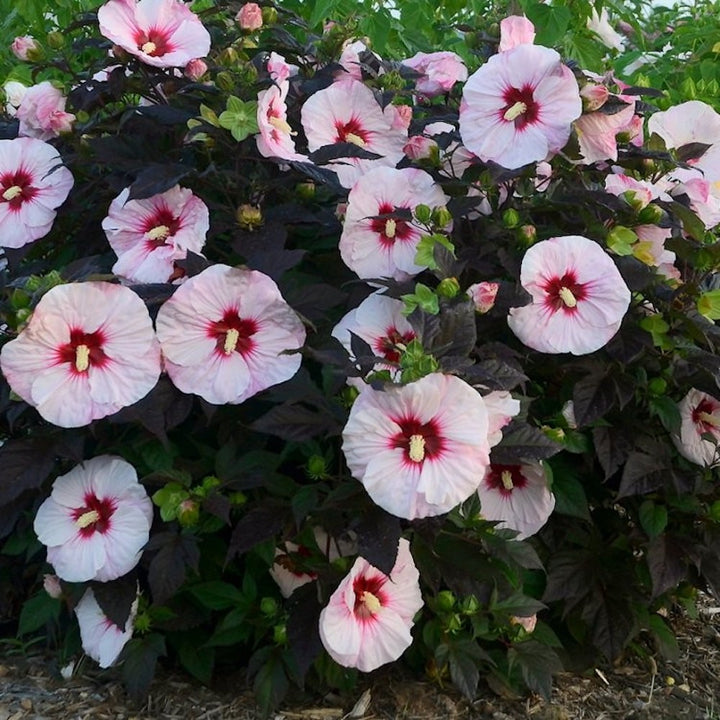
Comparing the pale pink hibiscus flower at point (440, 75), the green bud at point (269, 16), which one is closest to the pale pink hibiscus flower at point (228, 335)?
the green bud at point (269, 16)

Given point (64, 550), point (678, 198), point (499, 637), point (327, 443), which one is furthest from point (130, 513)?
point (678, 198)

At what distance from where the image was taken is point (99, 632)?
202 cm

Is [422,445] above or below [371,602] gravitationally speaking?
above

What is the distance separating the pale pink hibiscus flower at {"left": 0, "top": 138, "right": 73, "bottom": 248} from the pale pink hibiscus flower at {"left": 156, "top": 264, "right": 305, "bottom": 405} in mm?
498

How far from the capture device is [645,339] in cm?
204

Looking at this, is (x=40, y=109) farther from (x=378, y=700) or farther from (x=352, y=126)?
(x=378, y=700)

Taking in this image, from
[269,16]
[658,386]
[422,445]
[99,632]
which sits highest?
[269,16]

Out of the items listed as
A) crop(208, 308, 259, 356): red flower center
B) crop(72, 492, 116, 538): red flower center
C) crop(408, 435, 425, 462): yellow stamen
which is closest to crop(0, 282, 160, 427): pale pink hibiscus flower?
crop(208, 308, 259, 356): red flower center

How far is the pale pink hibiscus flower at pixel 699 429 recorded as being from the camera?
6.95 feet

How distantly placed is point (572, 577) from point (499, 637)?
180 millimetres

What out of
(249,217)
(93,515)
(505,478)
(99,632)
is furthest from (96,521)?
(505,478)

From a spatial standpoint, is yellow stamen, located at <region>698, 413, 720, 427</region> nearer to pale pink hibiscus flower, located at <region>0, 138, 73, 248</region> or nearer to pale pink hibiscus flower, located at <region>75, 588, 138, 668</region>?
pale pink hibiscus flower, located at <region>75, 588, 138, 668</region>

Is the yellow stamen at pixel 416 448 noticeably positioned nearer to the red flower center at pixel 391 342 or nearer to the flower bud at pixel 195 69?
the red flower center at pixel 391 342

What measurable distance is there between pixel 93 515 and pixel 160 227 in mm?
530
